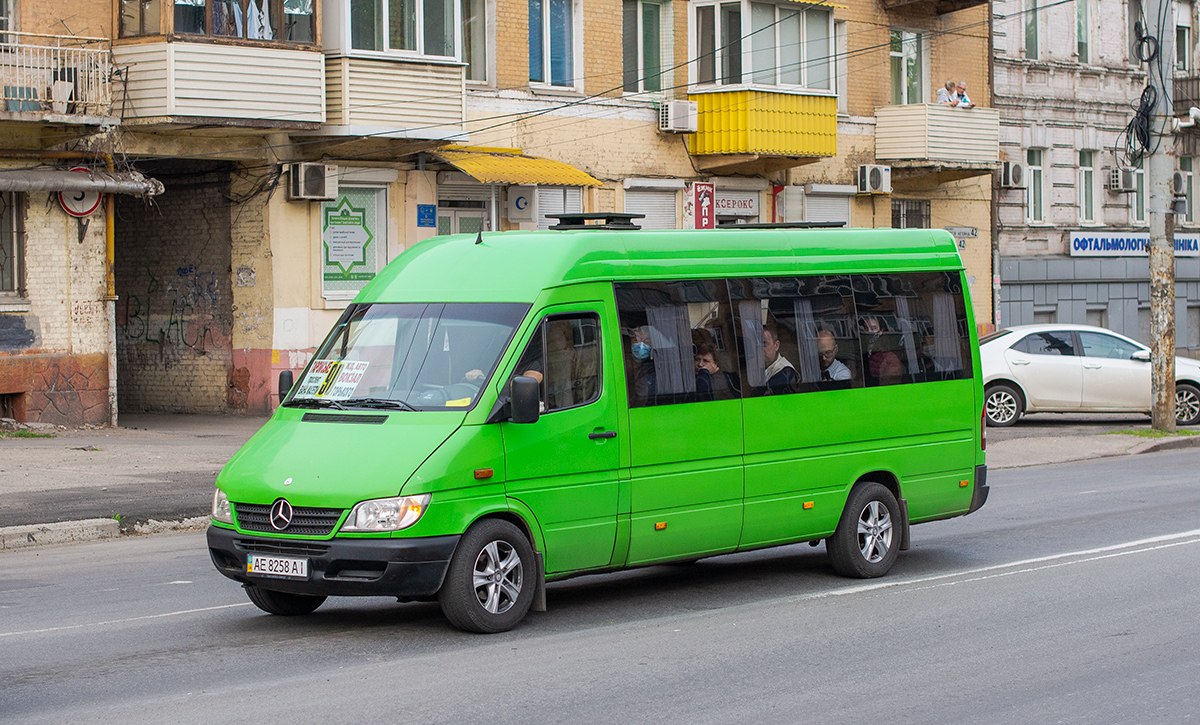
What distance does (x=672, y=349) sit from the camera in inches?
346

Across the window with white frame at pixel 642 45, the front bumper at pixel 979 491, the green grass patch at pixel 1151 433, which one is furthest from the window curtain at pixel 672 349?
the window with white frame at pixel 642 45

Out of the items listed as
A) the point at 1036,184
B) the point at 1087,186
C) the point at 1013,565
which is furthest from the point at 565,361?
the point at 1087,186

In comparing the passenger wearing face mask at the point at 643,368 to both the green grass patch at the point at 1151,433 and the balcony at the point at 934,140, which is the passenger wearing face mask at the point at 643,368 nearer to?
the green grass patch at the point at 1151,433

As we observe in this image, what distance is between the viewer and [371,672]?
695 centimetres

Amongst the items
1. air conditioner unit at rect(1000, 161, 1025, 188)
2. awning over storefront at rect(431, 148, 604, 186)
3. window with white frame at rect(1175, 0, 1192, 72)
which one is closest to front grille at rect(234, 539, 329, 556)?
awning over storefront at rect(431, 148, 604, 186)

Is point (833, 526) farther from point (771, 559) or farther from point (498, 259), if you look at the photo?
point (498, 259)

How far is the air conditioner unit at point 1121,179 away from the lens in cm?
3544


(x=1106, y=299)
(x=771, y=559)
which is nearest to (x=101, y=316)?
(x=771, y=559)

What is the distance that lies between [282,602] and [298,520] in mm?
997

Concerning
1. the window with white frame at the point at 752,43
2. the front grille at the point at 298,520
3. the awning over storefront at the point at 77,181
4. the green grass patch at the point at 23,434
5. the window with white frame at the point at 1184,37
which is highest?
the window with white frame at the point at 1184,37

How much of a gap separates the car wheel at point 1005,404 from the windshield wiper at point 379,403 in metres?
→ 16.2

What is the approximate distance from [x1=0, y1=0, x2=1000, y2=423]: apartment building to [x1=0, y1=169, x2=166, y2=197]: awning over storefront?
54 mm

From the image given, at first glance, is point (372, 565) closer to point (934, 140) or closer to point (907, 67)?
point (934, 140)

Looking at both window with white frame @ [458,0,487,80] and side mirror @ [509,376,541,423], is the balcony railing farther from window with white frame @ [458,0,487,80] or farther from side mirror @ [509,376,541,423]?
side mirror @ [509,376,541,423]
